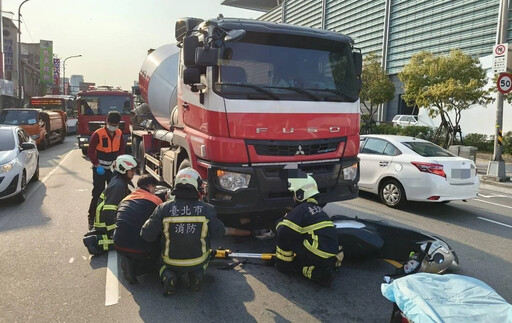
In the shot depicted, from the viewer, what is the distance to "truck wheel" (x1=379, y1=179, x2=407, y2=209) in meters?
7.84

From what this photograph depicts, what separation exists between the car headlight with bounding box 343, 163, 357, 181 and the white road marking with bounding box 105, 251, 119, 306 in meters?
3.16

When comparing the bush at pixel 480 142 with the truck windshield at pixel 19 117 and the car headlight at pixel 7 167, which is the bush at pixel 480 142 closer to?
the car headlight at pixel 7 167

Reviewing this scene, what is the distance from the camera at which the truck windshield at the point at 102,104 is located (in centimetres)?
1615

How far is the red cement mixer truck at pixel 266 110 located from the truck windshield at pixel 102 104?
1137 cm

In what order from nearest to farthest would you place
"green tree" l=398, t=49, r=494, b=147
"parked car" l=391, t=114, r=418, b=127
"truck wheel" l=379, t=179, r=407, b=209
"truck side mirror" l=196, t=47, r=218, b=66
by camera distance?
"truck side mirror" l=196, t=47, r=218, b=66
"truck wheel" l=379, t=179, r=407, b=209
"green tree" l=398, t=49, r=494, b=147
"parked car" l=391, t=114, r=418, b=127

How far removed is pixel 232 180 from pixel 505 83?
1093 centimetres

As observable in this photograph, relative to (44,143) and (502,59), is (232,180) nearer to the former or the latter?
(502,59)

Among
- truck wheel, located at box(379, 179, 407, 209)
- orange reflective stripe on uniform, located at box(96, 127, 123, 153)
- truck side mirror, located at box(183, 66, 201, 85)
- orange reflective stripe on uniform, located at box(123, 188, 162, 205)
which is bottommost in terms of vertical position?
truck wheel, located at box(379, 179, 407, 209)

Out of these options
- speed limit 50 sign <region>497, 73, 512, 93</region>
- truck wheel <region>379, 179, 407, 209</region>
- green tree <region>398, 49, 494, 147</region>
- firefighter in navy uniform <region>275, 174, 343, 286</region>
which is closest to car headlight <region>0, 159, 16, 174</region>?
firefighter in navy uniform <region>275, 174, 343, 286</region>

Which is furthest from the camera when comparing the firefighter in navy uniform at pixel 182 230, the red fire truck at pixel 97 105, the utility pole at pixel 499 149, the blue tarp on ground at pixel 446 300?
the red fire truck at pixel 97 105

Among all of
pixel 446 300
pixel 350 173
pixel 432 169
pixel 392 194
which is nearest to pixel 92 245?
pixel 350 173

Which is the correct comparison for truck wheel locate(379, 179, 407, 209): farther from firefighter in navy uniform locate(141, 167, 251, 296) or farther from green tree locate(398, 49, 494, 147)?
green tree locate(398, 49, 494, 147)

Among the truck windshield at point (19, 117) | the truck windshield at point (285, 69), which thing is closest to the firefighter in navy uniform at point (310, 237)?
the truck windshield at point (285, 69)

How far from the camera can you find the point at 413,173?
7.58 m
